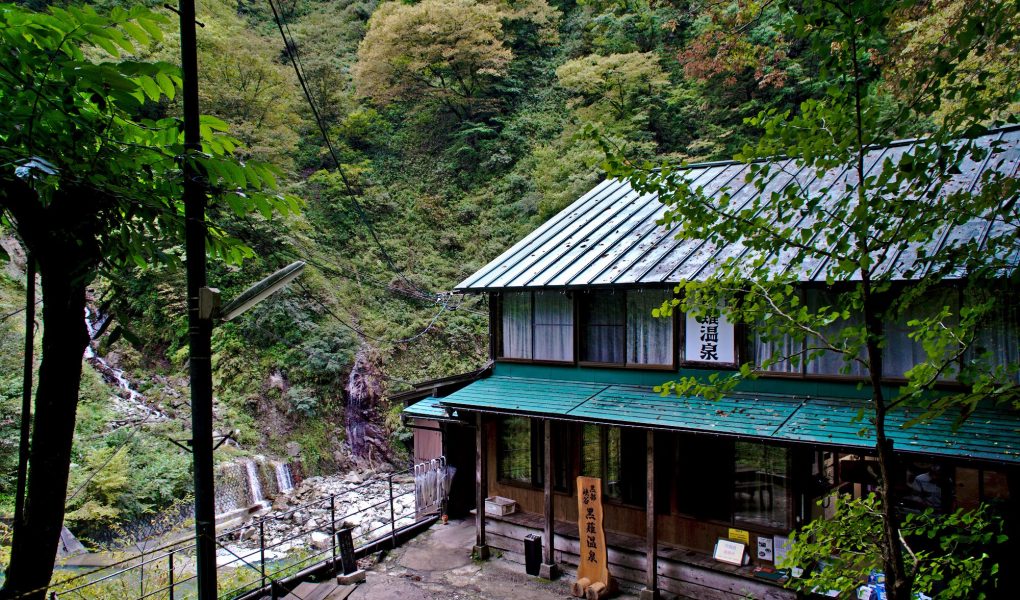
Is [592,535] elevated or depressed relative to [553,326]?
depressed

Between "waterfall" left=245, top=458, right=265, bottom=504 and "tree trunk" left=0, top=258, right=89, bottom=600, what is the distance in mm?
15200

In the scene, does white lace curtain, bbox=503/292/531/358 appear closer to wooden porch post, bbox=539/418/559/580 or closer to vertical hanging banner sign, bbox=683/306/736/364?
wooden porch post, bbox=539/418/559/580

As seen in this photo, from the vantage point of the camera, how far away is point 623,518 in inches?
424

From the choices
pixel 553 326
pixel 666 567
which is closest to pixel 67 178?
pixel 553 326

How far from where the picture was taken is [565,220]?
13.7m

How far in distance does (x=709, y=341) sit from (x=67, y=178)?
9127 mm

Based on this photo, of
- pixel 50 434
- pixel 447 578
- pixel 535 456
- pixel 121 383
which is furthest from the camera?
pixel 121 383

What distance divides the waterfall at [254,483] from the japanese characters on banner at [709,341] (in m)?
13.3

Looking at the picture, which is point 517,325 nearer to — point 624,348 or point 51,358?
point 624,348

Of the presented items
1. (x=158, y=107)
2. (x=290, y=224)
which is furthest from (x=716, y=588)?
(x=158, y=107)

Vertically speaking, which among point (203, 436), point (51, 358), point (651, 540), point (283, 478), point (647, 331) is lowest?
point (283, 478)

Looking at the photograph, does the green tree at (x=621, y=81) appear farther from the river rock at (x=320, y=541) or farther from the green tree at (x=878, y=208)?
the green tree at (x=878, y=208)

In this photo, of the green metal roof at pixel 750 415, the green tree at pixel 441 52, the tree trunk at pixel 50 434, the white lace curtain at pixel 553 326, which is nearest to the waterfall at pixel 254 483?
the green metal roof at pixel 750 415

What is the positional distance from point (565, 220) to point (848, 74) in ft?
35.4
